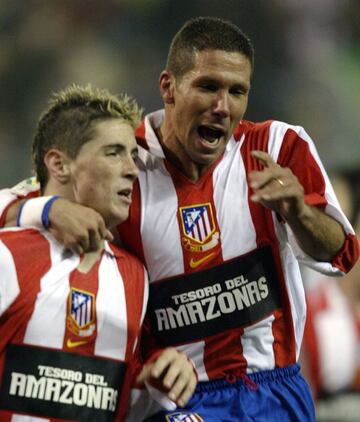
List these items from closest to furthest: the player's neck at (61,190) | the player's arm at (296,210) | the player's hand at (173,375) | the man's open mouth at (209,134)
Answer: the player's hand at (173,375) < the player's arm at (296,210) < the player's neck at (61,190) < the man's open mouth at (209,134)

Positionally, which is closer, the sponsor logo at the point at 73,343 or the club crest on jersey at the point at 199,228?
the sponsor logo at the point at 73,343

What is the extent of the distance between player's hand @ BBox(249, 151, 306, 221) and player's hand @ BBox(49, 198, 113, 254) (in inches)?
14.9

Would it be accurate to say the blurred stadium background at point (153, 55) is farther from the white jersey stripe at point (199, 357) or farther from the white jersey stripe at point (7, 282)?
the white jersey stripe at point (7, 282)

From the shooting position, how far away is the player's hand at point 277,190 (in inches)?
83.2

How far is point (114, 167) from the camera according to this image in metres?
2.26

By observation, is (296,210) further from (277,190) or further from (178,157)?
(178,157)

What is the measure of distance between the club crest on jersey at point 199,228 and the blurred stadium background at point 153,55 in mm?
2483

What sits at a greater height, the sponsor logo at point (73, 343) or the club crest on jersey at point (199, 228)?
the club crest on jersey at point (199, 228)

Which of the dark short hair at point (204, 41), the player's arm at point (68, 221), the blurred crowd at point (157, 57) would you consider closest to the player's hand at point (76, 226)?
the player's arm at point (68, 221)

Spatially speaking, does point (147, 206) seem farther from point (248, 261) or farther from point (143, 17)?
point (143, 17)

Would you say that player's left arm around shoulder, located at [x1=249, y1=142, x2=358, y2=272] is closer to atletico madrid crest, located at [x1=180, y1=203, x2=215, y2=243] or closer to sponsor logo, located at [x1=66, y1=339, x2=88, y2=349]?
atletico madrid crest, located at [x1=180, y1=203, x2=215, y2=243]

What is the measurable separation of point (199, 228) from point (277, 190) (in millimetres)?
414

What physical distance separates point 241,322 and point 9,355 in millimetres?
683

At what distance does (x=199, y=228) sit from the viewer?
97.6 inches
